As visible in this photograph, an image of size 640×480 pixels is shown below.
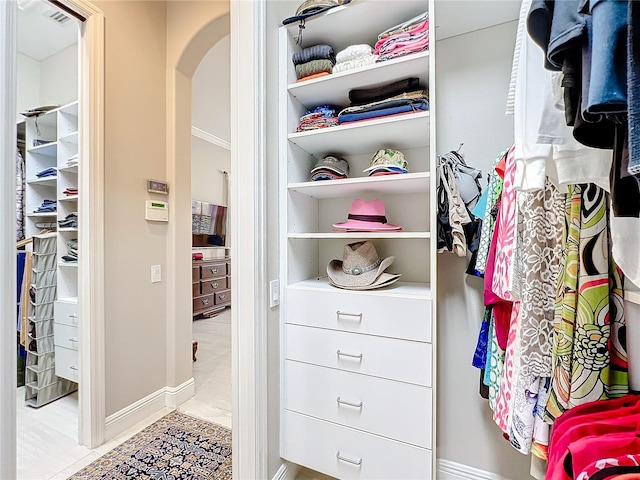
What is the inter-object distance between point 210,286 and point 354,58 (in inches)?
163

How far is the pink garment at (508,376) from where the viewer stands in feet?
3.16

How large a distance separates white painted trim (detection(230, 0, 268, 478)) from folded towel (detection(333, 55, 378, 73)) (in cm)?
34

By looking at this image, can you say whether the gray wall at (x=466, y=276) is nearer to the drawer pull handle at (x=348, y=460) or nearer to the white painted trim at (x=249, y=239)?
the drawer pull handle at (x=348, y=460)

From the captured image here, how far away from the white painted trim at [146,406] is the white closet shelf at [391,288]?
56.9 inches

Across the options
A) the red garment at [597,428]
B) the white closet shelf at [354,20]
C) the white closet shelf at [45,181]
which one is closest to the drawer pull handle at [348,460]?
the red garment at [597,428]

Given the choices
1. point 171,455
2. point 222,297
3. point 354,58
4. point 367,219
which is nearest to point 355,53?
point 354,58

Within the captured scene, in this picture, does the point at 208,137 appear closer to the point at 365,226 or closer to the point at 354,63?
the point at 354,63

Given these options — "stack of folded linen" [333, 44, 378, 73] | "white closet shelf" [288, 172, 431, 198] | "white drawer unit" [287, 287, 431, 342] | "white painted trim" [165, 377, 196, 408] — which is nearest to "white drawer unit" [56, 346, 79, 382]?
"white painted trim" [165, 377, 196, 408]

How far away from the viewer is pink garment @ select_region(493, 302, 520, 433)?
0.96 meters

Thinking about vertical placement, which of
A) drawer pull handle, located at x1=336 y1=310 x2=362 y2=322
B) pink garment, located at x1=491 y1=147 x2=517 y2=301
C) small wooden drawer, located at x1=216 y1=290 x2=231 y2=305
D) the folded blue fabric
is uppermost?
the folded blue fabric

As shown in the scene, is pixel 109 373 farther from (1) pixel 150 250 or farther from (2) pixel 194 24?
(2) pixel 194 24

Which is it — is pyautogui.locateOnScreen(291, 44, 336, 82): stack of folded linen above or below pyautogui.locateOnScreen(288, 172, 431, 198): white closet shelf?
above

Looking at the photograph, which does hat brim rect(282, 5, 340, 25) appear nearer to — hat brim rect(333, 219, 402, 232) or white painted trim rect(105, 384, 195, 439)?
hat brim rect(333, 219, 402, 232)

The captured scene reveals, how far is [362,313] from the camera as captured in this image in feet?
4.22
